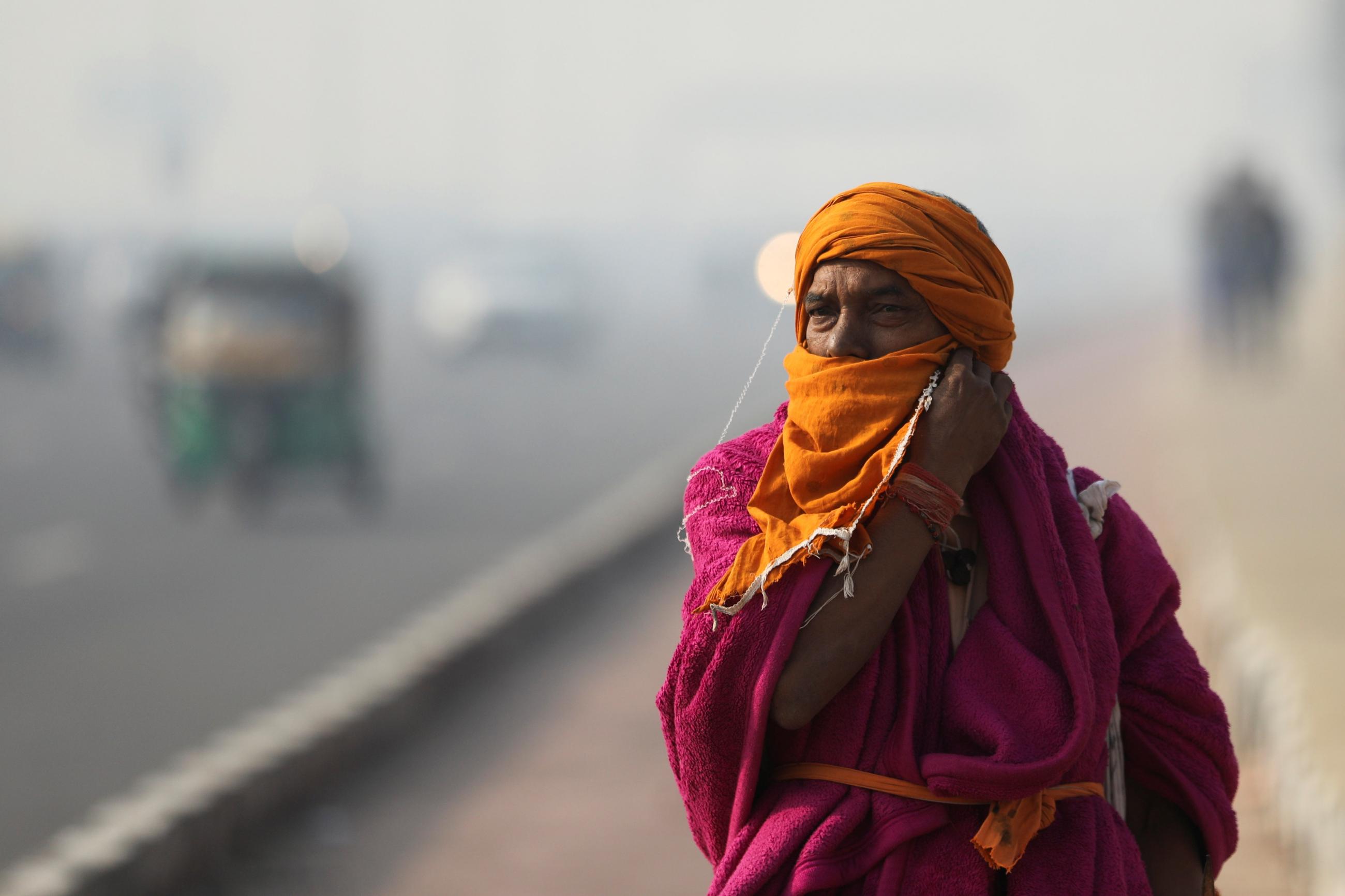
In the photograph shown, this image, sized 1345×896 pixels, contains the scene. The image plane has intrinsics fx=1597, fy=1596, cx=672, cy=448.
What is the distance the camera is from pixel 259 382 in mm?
12086

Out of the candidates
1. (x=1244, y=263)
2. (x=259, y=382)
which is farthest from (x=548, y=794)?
(x=1244, y=263)

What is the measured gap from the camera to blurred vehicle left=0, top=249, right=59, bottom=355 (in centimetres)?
2823

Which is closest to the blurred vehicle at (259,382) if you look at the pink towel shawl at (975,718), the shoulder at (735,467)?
the shoulder at (735,467)

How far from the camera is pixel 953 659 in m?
1.79

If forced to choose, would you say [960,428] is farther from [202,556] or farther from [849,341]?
[202,556]

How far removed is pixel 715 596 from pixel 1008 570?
332 mm

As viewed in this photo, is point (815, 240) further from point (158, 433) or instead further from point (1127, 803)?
point (158, 433)

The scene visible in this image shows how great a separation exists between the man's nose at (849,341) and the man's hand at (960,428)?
10 cm

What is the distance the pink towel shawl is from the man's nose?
0.21m

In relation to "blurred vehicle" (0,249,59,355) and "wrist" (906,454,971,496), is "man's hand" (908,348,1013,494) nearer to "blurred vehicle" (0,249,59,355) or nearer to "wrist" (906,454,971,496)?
"wrist" (906,454,971,496)

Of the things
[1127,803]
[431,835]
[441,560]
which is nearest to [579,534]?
[441,560]

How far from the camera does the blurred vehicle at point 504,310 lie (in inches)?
1224

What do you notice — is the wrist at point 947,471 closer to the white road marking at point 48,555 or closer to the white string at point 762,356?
the white string at point 762,356

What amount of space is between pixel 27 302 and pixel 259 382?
1912 cm
